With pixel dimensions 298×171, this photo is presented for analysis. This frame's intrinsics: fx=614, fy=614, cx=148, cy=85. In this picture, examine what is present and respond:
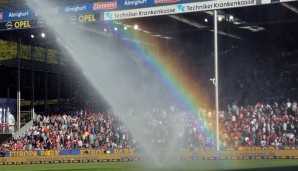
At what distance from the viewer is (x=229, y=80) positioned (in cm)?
5034

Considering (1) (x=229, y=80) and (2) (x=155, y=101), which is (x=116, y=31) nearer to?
(2) (x=155, y=101)

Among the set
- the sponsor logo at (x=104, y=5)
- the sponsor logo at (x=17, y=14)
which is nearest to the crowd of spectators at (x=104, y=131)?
the sponsor logo at (x=104, y=5)

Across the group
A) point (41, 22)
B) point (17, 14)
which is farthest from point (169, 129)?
point (17, 14)

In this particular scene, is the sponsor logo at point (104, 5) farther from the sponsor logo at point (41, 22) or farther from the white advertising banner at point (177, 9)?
the sponsor logo at point (41, 22)

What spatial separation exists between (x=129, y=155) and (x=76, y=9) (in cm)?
1053

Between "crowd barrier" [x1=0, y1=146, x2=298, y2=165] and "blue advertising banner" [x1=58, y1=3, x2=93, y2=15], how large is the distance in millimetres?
9329

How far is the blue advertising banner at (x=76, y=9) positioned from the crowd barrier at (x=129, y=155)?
30.6 ft

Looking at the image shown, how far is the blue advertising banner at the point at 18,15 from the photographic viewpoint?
140 ft

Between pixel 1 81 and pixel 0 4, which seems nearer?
pixel 0 4

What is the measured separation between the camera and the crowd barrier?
1415 inches

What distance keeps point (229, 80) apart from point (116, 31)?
1007 centimetres

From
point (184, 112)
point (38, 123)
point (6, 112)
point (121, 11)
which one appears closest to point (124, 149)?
point (184, 112)

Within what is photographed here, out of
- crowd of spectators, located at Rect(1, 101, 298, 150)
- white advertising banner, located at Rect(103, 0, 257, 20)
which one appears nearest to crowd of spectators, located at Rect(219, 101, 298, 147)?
crowd of spectators, located at Rect(1, 101, 298, 150)

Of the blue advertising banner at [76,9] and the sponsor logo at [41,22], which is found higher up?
the blue advertising banner at [76,9]
